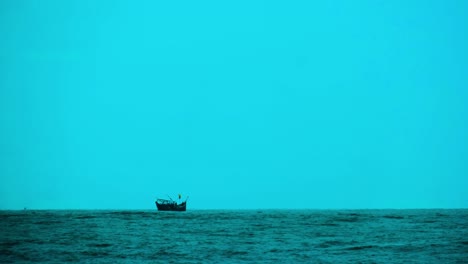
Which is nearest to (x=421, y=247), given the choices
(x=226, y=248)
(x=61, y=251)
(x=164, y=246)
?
(x=226, y=248)

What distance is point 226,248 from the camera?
112ft

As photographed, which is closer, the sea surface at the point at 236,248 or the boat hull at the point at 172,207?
the sea surface at the point at 236,248

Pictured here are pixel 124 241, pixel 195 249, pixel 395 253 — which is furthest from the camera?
pixel 124 241

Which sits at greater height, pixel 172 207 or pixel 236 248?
pixel 172 207

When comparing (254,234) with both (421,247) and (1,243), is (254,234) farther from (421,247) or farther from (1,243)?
(1,243)

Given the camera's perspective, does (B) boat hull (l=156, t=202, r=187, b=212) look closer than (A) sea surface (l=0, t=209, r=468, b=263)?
No

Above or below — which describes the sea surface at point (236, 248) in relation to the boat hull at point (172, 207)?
below

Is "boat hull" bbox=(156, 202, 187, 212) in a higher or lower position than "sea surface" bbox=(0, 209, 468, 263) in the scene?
higher

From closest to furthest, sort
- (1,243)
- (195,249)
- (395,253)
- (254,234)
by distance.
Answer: (395,253) → (195,249) → (1,243) → (254,234)

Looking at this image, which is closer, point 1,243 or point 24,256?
point 24,256

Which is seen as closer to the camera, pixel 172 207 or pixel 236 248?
pixel 236 248

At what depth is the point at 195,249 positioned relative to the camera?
33875mm

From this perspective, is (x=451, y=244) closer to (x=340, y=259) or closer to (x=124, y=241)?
(x=340, y=259)

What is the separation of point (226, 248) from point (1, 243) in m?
15.1
